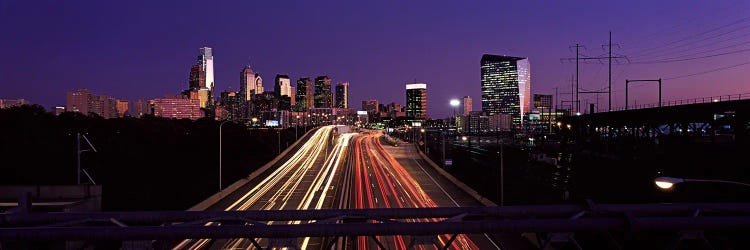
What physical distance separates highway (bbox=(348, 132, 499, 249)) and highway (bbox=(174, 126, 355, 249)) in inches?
107

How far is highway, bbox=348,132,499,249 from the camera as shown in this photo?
28.7 m

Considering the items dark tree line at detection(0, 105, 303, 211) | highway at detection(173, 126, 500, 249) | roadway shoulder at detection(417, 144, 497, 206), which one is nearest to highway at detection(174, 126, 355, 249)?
highway at detection(173, 126, 500, 249)

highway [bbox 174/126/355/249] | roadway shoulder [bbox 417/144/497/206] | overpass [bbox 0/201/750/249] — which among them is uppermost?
overpass [bbox 0/201/750/249]

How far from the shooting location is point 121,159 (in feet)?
218

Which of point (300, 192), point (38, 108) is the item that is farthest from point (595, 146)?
point (38, 108)

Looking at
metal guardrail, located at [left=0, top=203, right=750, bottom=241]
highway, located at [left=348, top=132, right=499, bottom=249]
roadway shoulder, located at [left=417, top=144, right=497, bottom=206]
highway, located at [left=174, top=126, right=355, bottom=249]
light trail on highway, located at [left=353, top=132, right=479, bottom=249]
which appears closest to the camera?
metal guardrail, located at [left=0, top=203, right=750, bottom=241]

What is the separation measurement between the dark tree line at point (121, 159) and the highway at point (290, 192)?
16.0ft

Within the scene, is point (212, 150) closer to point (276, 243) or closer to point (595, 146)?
point (595, 146)

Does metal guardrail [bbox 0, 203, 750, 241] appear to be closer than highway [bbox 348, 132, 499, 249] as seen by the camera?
Yes

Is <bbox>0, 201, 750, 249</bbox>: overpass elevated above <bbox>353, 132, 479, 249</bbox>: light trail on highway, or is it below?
above

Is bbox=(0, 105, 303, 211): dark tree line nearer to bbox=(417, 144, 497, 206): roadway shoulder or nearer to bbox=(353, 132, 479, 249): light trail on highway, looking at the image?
bbox=(353, 132, 479, 249): light trail on highway

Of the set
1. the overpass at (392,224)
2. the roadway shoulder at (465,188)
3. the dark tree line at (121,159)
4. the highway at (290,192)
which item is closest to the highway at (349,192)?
the highway at (290,192)

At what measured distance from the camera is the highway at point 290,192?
2781 cm

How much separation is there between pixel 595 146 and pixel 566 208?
117 metres
